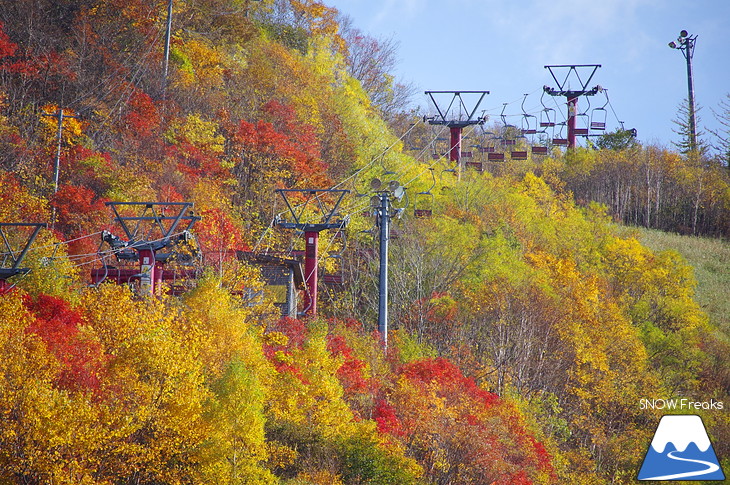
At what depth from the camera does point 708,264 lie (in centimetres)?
7244

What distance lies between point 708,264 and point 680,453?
42.8 metres

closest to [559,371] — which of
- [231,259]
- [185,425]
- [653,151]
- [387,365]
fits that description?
[387,365]

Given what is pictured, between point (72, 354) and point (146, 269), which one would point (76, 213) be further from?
point (72, 354)

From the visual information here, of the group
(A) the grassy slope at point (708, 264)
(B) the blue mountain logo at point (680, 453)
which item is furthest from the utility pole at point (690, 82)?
(B) the blue mountain logo at point (680, 453)

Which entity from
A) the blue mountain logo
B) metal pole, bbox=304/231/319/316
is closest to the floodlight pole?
metal pole, bbox=304/231/319/316

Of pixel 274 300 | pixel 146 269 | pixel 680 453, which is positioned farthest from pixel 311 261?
pixel 680 453

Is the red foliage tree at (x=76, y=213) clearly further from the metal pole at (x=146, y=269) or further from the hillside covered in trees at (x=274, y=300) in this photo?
the metal pole at (x=146, y=269)

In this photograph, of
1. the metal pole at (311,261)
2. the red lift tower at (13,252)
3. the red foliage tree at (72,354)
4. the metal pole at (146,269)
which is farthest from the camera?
the metal pole at (311,261)

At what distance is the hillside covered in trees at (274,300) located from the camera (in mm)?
24594

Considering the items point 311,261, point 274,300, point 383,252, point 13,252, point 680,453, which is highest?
point 383,252

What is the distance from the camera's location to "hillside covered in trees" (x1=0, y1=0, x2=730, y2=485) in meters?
24.6

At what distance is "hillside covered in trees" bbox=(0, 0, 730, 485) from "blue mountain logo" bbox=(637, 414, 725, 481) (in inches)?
52.7

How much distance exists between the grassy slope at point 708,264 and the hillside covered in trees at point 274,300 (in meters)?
3.62

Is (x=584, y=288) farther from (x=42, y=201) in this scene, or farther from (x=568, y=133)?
(x=42, y=201)
